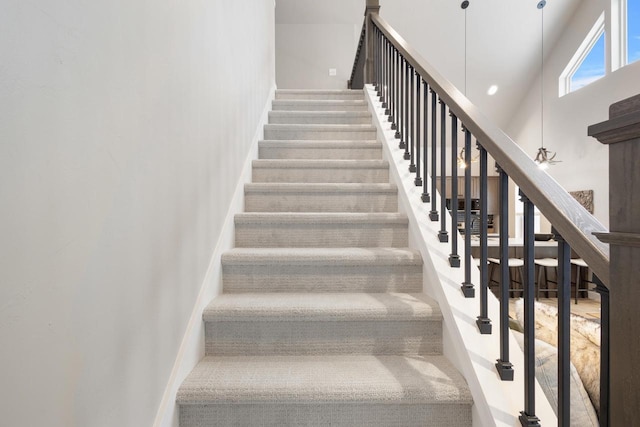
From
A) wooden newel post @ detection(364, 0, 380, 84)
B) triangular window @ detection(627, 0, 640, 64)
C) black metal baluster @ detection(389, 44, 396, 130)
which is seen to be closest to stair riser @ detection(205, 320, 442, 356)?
black metal baluster @ detection(389, 44, 396, 130)

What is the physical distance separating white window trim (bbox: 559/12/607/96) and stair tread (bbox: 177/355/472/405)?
23.2 ft

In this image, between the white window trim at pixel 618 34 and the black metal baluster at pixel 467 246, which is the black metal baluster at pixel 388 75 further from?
the white window trim at pixel 618 34

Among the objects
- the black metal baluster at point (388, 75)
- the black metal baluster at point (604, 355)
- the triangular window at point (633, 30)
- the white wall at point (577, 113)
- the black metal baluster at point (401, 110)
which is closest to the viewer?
the black metal baluster at point (604, 355)

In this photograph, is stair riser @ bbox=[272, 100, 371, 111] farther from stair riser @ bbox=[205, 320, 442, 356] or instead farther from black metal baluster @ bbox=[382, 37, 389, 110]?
stair riser @ bbox=[205, 320, 442, 356]

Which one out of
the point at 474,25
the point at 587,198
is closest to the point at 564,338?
the point at 587,198

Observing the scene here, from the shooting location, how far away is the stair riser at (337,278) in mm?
1789

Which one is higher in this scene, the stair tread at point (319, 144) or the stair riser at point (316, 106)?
the stair riser at point (316, 106)

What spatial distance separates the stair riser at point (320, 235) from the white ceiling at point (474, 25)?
5.68 meters

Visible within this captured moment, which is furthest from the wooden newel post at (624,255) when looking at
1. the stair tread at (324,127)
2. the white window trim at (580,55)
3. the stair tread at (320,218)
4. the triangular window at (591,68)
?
the white window trim at (580,55)

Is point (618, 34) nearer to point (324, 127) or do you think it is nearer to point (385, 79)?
point (385, 79)

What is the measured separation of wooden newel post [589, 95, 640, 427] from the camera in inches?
24.8

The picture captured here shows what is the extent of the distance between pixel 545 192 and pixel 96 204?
3.36 ft

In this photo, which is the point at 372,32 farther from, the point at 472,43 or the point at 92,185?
the point at 472,43

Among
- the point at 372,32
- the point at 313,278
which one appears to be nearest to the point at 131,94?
the point at 313,278
